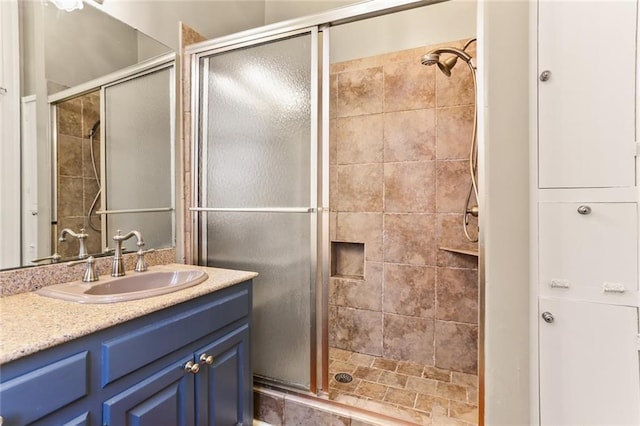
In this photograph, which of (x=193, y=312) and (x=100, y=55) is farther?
(x=100, y=55)

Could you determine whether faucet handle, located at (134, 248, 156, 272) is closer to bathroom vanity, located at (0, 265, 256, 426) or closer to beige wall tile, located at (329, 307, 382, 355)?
bathroom vanity, located at (0, 265, 256, 426)

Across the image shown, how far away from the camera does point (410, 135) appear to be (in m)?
2.18

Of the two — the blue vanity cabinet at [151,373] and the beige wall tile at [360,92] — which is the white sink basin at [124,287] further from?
the beige wall tile at [360,92]

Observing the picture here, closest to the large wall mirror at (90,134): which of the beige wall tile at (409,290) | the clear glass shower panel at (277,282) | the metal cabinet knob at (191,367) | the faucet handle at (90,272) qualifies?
the faucet handle at (90,272)

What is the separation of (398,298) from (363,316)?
31 centimetres

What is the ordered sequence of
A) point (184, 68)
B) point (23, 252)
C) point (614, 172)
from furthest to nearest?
point (184, 68), point (23, 252), point (614, 172)

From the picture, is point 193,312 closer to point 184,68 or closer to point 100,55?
point 100,55

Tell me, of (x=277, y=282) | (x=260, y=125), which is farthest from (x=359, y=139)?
(x=277, y=282)

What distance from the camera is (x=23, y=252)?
1.17 metres

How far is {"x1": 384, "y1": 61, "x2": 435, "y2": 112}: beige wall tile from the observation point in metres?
2.13

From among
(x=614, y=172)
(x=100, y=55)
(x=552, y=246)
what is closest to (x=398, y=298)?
(x=552, y=246)

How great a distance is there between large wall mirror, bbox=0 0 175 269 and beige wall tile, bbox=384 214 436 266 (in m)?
1.44

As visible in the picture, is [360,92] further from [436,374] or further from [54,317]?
[54,317]

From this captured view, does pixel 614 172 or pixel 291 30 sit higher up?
pixel 291 30
